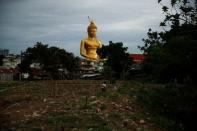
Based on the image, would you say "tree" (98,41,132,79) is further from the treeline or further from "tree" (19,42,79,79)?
the treeline

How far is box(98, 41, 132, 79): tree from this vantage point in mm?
25969

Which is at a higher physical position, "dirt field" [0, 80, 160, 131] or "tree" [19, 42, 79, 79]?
"tree" [19, 42, 79, 79]

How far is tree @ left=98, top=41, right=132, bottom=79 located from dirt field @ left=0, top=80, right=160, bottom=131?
11195mm

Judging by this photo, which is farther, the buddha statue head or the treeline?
the buddha statue head

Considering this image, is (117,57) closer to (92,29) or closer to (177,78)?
(92,29)

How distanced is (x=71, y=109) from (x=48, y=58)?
1813 cm

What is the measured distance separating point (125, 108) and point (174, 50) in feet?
10.7

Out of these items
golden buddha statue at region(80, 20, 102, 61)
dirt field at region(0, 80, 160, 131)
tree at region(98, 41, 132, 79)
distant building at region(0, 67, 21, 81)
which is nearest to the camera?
dirt field at region(0, 80, 160, 131)

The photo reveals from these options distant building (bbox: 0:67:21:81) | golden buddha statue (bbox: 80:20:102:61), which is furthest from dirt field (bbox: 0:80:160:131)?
distant building (bbox: 0:67:21:81)

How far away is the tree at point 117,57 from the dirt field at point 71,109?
1120 centimetres

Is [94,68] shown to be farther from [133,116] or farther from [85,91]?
[133,116]

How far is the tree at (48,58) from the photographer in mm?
29234

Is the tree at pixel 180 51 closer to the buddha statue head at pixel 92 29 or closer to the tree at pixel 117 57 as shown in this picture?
the tree at pixel 117 57

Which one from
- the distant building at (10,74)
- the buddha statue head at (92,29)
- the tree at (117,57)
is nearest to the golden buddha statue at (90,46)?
the buddha statue head at (92,29)
